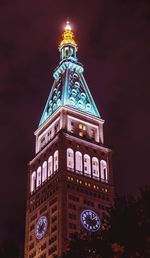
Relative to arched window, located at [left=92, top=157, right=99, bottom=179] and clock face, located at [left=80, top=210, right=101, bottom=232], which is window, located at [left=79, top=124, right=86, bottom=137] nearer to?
arched window, located at [left=92, top=157, right=99, bottom=179]

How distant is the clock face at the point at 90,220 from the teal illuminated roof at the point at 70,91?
29.6 metres

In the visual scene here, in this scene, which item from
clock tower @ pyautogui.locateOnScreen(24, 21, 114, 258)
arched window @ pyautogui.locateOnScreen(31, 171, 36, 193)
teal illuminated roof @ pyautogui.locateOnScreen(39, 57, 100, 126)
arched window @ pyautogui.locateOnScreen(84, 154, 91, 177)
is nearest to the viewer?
clock tower @ pyautogui.locateOnScreen(24, 21, 114, 258)

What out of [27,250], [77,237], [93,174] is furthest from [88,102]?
Result: [77,237]

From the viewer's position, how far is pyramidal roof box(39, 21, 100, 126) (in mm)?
136250

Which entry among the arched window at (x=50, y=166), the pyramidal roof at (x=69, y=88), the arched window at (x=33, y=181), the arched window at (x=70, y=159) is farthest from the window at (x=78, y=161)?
the pyramidal roof at (x=69, y=88)

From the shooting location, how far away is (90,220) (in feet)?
378

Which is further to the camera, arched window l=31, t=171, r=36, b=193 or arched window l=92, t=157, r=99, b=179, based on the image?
arched window l=31, t=171, r=36, b=193

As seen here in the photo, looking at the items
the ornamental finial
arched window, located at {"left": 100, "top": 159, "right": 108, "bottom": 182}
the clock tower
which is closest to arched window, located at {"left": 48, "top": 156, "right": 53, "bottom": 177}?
the clock tower

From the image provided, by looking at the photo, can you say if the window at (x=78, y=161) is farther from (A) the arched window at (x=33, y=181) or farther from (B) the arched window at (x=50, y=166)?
(A) the arched window at (x=33, y=181)

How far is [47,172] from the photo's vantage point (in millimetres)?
126875

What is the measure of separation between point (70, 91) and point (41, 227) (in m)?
38.3

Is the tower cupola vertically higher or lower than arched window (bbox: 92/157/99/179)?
higher

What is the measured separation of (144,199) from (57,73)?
367 feet

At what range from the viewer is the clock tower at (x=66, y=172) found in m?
114
